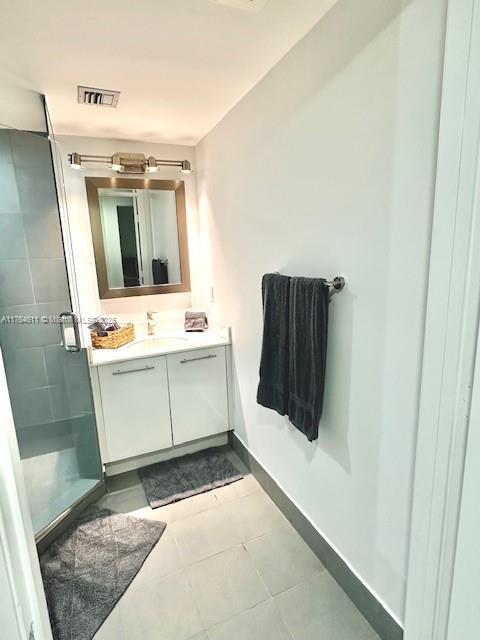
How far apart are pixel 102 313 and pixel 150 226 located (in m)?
0.76

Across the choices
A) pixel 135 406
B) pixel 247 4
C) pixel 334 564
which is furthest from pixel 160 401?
pixel 247 4

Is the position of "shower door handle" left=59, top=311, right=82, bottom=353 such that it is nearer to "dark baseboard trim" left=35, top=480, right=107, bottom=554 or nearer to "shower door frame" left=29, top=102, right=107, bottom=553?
"shower door frame" left=29, top=102, right=107, bottom=553

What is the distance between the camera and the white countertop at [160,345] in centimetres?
217

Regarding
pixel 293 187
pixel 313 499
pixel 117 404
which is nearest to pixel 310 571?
pixel 313 499

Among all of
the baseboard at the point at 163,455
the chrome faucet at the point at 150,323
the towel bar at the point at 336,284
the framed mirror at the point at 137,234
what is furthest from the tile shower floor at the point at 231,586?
the framed mirror at the point at 137,234

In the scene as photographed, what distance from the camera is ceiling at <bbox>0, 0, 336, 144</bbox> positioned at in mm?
1207

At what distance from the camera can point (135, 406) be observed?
7.37 feet

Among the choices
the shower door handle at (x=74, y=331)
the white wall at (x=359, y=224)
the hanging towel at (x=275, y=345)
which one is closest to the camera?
the white wall at (x=359, y=224)

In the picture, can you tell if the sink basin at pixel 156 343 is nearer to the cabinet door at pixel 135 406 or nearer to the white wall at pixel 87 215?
the cabinet door at pixel 135 406

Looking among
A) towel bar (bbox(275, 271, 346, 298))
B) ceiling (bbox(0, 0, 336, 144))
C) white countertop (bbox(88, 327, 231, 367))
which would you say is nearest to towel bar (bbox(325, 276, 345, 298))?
towel bar (bbox(275, 271, 346, 298))

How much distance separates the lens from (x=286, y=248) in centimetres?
165

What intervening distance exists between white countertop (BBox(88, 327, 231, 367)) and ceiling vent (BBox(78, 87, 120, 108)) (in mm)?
1394

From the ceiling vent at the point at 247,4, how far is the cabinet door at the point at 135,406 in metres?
1.78

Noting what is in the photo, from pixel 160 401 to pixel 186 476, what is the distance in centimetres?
54
